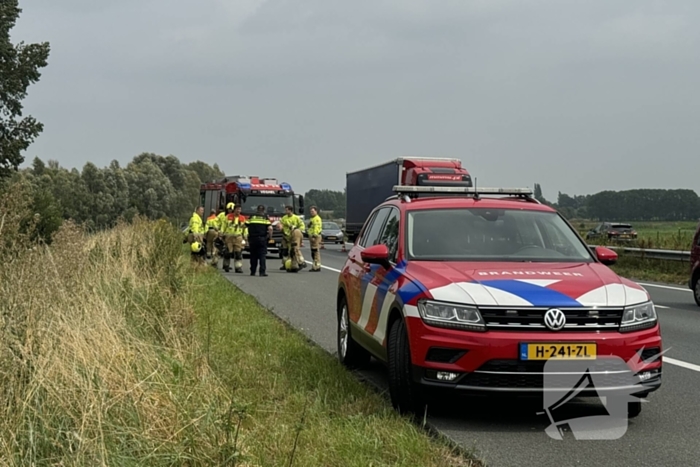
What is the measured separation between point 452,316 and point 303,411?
3.85 ft

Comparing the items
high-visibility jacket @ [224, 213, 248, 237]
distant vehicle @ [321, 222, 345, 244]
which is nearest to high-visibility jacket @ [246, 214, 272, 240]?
high-visibility jacket @ [224, 213, 248, 237]

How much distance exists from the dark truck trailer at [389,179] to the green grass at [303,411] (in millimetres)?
19943

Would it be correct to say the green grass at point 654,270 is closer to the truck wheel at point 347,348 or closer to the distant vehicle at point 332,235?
the truck wheel at point 347,348

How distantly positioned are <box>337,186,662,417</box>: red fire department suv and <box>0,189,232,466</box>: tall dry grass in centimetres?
138

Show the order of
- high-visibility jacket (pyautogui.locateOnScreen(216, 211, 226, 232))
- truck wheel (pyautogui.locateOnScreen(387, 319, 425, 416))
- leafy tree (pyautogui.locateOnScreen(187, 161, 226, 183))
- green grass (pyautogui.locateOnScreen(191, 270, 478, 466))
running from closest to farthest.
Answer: green grass (pyautogui.locateOnScreen(191, 270, 478, 466))
truck wheel (pyautogui.locateOnScreen(387, 319, 425, 416))
high-visibility jacket (pyautogui.locateOnScreen(216, 211, 226, 232))
leafy tree (pyautogui.locateOnScreen(187, 161, 226, 183))

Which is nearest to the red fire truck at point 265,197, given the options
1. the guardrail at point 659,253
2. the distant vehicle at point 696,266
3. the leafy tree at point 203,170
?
the guardrail at point 659,253

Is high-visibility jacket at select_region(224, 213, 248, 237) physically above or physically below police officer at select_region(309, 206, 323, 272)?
above

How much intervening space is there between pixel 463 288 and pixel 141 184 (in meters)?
105

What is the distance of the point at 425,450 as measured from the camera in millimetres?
5293

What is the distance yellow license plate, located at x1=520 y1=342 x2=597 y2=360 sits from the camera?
5.79 meters

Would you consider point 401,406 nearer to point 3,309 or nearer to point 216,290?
point 3,309

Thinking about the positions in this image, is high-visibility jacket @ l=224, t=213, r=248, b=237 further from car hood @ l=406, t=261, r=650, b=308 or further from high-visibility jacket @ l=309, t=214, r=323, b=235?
car hood @ l=406, t=261, r=650, b=308

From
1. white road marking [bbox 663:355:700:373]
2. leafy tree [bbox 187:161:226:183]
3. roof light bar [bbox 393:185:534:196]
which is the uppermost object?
leafy tree [bbox 187:161:226:183]

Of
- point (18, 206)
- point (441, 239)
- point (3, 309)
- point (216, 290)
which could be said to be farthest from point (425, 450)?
point (216, 290)
